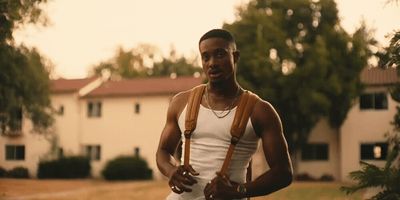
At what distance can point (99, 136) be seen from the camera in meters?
40.2

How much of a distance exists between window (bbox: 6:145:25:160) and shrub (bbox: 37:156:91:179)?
2.97 meters

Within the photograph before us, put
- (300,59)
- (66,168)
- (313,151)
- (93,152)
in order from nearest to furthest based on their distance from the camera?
1. (300,59)
2. (313,151)
3. (66,168)
4. (93,152)

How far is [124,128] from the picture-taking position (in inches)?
1564

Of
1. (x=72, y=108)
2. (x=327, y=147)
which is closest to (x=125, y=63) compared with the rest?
(x=72, y=108)

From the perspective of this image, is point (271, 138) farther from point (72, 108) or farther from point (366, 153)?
point (72, 108)

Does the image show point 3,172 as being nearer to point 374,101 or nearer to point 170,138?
point 374,101

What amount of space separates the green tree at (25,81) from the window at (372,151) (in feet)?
63.5

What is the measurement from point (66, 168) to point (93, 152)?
2.78m

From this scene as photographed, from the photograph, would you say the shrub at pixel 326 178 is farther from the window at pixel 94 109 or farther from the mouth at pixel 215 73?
the mouth at pixel 215 73

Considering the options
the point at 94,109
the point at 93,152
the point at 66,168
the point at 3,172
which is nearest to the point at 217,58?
the point at 66,168

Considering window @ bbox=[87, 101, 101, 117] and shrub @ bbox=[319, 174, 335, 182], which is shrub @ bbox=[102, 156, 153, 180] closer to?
window @ bbox=[87, 101, 101, 117]

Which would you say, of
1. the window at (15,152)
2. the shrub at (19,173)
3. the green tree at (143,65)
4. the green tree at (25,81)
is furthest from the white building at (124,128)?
the green tree at (143,65)

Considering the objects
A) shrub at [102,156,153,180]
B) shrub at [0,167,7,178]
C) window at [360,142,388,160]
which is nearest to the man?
window at [360,142,388,160]

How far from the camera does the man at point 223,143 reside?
2455mm
